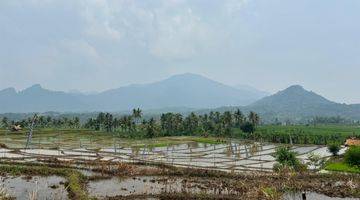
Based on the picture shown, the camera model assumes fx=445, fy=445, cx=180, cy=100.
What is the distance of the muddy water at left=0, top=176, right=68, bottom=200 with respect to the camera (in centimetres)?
2789

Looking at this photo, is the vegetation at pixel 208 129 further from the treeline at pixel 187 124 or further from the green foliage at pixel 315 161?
the green foliage at pixel 315 161

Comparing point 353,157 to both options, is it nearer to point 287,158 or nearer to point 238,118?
A: point 287,158

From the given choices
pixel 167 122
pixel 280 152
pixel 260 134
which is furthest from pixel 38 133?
pixel 280 152

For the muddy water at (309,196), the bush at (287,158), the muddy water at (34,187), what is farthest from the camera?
the bush at (287,158)

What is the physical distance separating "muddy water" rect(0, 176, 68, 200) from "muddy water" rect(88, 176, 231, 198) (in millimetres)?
2350

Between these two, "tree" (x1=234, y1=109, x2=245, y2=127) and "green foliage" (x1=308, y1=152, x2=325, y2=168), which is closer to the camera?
"green foliage" (x1=308, y1=152, x2=325, y2=168)

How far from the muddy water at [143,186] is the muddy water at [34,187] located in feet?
7.71

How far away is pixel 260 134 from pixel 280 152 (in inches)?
2386

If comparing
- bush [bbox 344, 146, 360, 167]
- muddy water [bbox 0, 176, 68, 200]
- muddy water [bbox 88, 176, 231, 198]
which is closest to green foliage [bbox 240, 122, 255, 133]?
bush [bbox 344, 146, 360, 167]

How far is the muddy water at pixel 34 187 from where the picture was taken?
27.9m

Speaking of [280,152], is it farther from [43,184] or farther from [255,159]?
[43,184]

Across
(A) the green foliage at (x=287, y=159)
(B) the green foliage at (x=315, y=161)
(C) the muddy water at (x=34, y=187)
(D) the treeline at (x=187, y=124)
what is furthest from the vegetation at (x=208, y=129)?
(C) the muddy water at (x=34, y=187)

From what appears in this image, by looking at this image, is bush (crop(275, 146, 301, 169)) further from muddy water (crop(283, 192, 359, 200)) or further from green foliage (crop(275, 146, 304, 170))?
muddy water (crop(283, 192, 359, 200))

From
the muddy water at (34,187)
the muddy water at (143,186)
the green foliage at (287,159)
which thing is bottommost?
the muddy water at (143,186)
